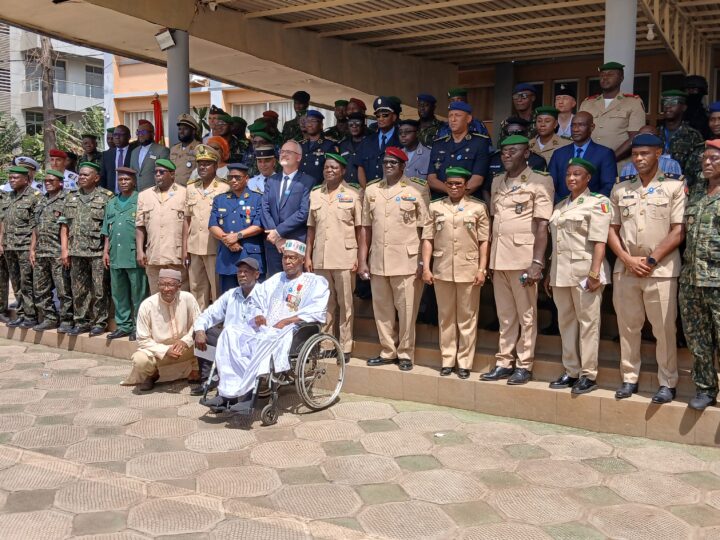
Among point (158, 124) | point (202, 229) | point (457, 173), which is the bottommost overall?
point (202, 229)

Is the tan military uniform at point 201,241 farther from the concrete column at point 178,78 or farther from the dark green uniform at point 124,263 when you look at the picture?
the concrete column at point 178,78

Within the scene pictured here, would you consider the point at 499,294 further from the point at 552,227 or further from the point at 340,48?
the point at 340,48

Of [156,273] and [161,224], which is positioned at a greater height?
[161,224]

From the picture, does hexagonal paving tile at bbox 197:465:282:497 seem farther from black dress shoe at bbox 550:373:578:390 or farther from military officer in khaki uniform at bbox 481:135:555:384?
black dress shoe at bbox 550:373:578:390

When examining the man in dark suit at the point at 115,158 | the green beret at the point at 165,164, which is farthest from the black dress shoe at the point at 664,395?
the man in dark suit at the point at 115,158

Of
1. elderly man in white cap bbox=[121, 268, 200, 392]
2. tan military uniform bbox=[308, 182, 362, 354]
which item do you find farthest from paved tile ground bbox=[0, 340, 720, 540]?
tan military uniform bbox=[308, 182, 362, 354]

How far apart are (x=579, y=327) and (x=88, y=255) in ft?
16.8

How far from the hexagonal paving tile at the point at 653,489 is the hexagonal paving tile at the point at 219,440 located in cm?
235

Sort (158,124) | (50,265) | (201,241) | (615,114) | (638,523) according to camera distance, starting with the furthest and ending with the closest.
Result: 1. (158,124)
2. (50,265)
3. (201,241)
4. (615,114)
5. (638,523)

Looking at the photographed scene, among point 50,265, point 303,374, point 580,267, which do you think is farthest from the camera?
point 50,265

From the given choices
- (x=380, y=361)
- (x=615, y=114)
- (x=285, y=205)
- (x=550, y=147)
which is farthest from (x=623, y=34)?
(x=380, y=361)

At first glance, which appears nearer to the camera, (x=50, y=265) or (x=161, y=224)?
(x=161, y=224)

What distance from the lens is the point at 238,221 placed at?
650 centimetres

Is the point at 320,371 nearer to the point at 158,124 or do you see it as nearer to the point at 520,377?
the point at 520,377
